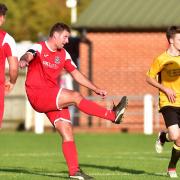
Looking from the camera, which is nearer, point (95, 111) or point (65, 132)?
point (95, 111)

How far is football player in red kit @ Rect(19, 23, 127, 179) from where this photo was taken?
42.1 ft

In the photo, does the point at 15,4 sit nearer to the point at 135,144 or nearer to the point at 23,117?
the point at 23,117

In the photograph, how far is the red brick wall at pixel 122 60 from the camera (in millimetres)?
33938

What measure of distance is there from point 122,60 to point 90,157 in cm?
1533

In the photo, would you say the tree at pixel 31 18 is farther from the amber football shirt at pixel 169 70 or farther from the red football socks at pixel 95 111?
the red football socks at pixel 95 111

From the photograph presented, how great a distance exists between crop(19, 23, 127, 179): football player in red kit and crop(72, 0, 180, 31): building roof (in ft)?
67.0

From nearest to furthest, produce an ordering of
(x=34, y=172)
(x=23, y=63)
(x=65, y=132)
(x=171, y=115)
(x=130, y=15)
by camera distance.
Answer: (x=23, y=63)
(x=65, y=132)
(x=171, y=115)
(x=34, y=172)
(x=130, y=15)

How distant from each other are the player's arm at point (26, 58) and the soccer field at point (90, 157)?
167 cm

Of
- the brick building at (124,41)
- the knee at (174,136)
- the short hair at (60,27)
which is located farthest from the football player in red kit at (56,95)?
the brick building at (124,41)

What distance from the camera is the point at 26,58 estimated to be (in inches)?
495

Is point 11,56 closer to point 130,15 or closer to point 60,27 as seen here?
point 60,27

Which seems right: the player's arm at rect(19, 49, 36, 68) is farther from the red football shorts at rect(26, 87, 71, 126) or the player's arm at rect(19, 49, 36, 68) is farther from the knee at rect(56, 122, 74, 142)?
the knee at rect(56, 122, 74, 142)

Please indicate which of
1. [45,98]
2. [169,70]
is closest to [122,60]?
[169,70]

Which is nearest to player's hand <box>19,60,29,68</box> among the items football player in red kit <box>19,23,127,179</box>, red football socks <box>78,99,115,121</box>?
football player in red kit <box>19,23,127,179</box>
